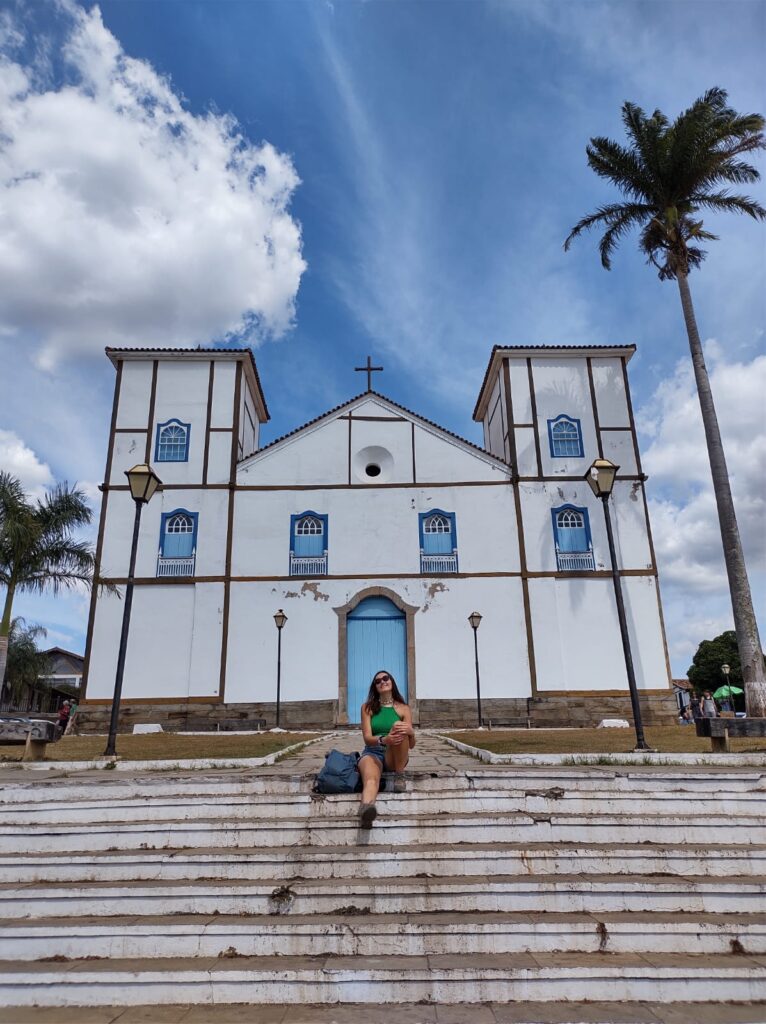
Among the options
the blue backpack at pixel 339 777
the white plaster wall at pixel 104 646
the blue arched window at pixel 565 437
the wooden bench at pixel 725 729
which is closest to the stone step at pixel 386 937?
the blue backpack at pixel 339 777

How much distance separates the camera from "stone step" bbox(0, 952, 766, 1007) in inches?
126

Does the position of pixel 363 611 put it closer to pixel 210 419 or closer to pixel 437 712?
pixel 437 712

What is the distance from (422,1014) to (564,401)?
762 inches

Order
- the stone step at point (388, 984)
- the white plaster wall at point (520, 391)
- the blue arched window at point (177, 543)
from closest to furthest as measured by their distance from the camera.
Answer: the stone step at point (388, 984), the blue arched window at point (177, 543), the white plaster wall at point (520, 391)

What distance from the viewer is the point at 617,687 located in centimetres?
1802

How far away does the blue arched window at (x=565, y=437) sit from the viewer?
66.2 feet

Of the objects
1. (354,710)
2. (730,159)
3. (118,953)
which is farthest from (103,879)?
(730,159)

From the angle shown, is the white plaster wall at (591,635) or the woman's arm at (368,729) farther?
the white plaster wall at (591,635)

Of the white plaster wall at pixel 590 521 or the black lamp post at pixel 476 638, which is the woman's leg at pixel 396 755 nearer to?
Result: the black lamp post at pixel 476 638

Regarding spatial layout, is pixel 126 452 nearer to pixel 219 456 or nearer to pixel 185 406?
pixel 185 406

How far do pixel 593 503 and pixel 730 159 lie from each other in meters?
9.11

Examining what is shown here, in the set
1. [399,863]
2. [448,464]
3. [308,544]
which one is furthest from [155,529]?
[399,863]

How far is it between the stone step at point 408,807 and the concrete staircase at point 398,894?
0.6 inches

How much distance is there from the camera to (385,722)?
208 inches
